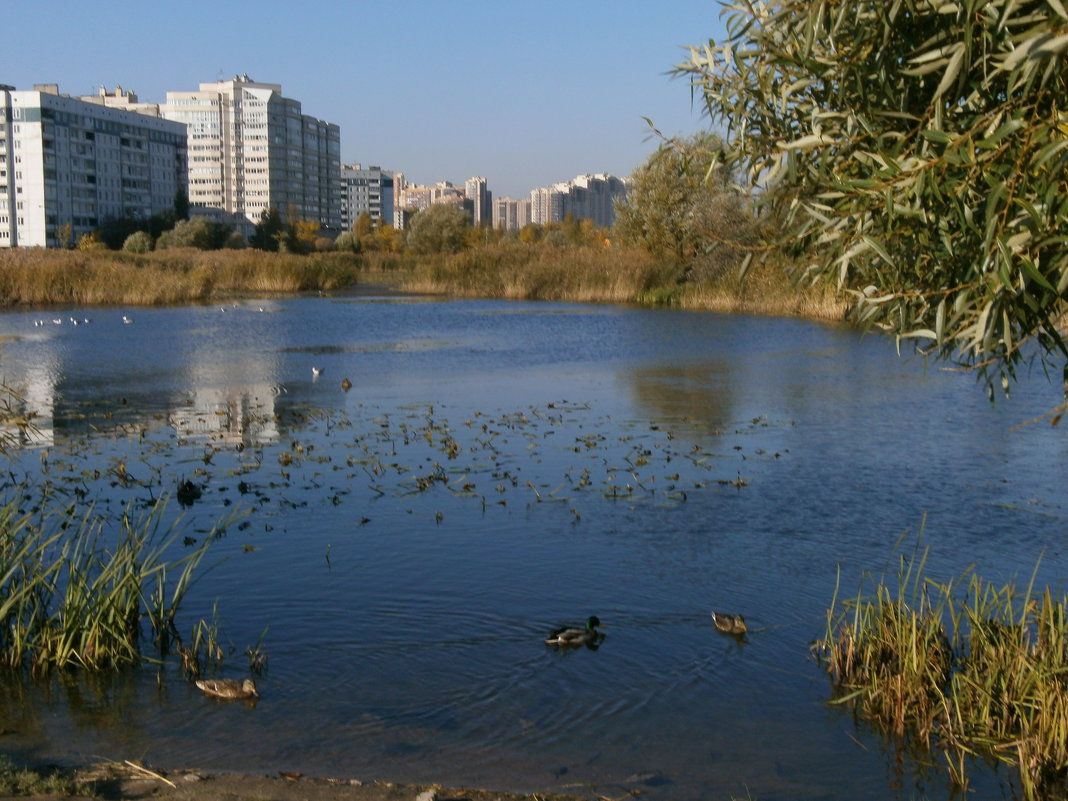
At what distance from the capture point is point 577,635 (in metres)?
7.40

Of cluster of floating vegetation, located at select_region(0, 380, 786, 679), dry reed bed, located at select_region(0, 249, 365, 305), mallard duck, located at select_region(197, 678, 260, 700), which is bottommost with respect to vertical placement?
mallard duck, located at select_region(197, 678, 260, 700)

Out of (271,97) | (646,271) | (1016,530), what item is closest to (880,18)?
(1016,530)

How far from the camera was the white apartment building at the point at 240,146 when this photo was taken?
162875mm

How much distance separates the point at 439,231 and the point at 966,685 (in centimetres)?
8478

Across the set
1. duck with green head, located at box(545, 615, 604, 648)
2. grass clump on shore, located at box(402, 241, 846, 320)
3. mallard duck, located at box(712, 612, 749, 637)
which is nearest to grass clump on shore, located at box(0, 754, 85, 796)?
duck with green head, located at box(545, 615, 604, 648)

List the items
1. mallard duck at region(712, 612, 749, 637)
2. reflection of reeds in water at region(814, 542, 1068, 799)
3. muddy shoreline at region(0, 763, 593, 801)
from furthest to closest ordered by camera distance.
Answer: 1. mallard duck at region(712, 612, 749, 637)
2. reflection of reeds in water at region(814, 542, 1068, 799)
3. muddy shoreline at region(0, 763, 593, 801)

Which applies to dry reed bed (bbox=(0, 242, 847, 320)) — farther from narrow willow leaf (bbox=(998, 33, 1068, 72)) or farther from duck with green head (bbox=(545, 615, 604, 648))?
narrow willow leaf (bbox=(998, 33, 1068, 72))

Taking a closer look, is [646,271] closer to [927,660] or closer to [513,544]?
[513,544]

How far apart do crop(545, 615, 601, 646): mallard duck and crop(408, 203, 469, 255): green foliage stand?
261 feet

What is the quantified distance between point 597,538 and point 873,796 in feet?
15.2

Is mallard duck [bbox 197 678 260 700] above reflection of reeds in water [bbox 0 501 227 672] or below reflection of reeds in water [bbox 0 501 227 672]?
below

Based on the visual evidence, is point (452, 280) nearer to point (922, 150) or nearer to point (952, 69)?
point (922, 150)

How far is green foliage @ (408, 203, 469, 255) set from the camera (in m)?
87.2

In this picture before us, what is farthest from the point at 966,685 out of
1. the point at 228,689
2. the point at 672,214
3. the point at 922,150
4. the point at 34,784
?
the point at 672,214
